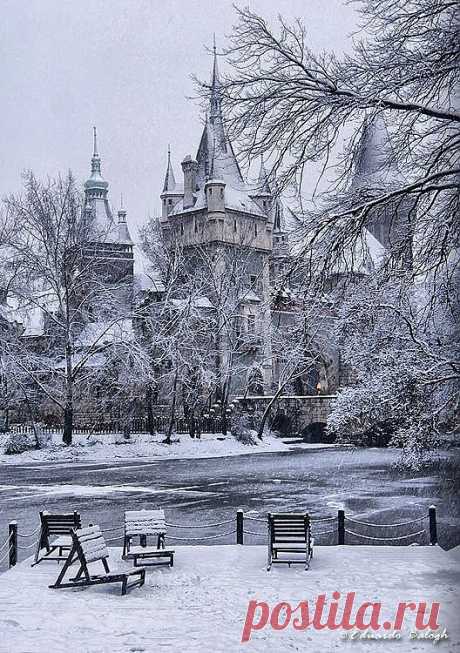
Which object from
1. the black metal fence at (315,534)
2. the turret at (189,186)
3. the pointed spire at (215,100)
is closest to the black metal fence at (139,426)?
the turret at (189,186)

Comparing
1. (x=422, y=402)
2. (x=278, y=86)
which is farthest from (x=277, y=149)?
(x=422, y=402)

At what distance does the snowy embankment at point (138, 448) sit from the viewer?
66.4 ft

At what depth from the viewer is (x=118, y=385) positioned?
77.0 feet

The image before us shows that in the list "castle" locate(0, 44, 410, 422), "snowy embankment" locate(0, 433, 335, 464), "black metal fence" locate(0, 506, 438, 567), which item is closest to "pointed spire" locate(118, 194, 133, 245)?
"castle" locate(0, 44, 410, 422)

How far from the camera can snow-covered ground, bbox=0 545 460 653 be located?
18.5ft

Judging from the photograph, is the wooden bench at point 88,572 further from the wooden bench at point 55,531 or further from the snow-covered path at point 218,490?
the snow-covered path at point 218,490

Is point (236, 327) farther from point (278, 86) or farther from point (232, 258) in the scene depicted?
point (278, 86)

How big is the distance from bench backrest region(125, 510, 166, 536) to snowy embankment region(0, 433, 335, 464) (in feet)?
38.6

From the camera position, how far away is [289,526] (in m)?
8.36

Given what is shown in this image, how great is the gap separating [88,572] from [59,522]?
4.80 feet

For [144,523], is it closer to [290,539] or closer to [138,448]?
[290,539]

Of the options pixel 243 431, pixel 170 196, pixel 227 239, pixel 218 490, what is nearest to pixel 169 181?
pixel 170 196

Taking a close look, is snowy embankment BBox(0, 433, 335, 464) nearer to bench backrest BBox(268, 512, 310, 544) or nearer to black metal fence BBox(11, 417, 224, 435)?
black metal fence BBox(11, 417, 224, 435)

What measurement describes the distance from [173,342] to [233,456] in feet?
11.7
